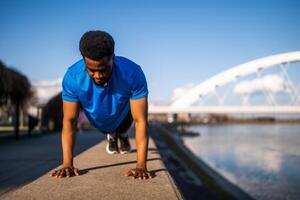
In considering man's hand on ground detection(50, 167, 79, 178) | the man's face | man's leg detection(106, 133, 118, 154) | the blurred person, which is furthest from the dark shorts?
the man's face

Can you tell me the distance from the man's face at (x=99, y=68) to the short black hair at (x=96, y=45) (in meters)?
0.03

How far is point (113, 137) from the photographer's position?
5.21 meters

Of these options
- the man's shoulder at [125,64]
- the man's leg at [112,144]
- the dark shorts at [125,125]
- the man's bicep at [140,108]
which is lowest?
the man's leg at [112,144]

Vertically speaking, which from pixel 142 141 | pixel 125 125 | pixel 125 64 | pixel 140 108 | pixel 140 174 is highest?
pixel 125 64

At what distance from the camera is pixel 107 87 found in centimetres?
323

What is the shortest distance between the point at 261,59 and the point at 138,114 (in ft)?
136

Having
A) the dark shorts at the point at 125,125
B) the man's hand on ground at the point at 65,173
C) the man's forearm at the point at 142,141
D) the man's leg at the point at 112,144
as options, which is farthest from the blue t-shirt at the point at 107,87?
the man's leg at the point at 112,144

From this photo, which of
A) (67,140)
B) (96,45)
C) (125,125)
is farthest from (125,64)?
(125,125)

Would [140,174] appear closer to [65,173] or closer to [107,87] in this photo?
[65,173]

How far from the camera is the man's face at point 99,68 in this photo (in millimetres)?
2852

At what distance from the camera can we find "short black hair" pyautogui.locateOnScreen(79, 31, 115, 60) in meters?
2.80

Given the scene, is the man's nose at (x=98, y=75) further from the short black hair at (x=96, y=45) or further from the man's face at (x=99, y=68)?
the short black hair at (x=96, y=45)

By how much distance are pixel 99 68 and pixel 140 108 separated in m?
0.55

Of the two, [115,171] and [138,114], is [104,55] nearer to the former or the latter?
[138,114]
